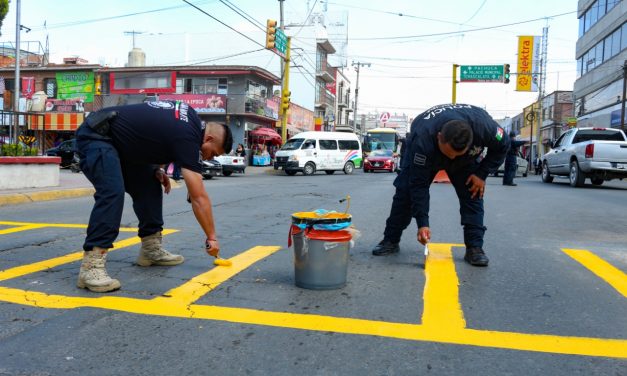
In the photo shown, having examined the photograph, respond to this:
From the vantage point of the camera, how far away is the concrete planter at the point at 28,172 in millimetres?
11047

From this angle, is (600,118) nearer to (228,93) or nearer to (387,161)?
(387,161)

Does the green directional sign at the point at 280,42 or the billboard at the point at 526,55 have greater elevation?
the billboard at the point at 526,55

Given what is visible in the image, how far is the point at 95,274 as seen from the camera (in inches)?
142

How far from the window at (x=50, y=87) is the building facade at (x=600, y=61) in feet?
120

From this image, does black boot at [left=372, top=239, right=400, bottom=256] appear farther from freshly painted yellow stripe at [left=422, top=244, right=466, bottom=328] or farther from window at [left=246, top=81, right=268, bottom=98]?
window at [left=246, top=81, right=268, bottom=98]

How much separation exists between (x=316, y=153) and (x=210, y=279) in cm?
2226

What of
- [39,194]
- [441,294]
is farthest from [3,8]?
[441,294]

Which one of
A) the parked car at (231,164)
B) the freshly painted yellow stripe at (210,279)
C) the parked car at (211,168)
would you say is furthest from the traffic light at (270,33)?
the freshly painted yellow stripe at (210,279)

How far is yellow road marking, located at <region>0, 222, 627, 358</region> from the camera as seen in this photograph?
279cm

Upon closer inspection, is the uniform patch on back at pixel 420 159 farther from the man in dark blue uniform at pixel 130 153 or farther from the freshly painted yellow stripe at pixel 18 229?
the freshly painted yellow stripe at pixel 18 229

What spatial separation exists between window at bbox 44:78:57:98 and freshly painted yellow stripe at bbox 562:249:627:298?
37840 mm

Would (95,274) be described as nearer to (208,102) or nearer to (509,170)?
(509,170)

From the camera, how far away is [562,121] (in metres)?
53.4

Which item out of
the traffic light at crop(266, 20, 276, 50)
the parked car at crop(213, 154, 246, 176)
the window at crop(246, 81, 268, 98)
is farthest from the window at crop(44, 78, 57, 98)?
the traffic light at crop(266, 20, 276, 50)
